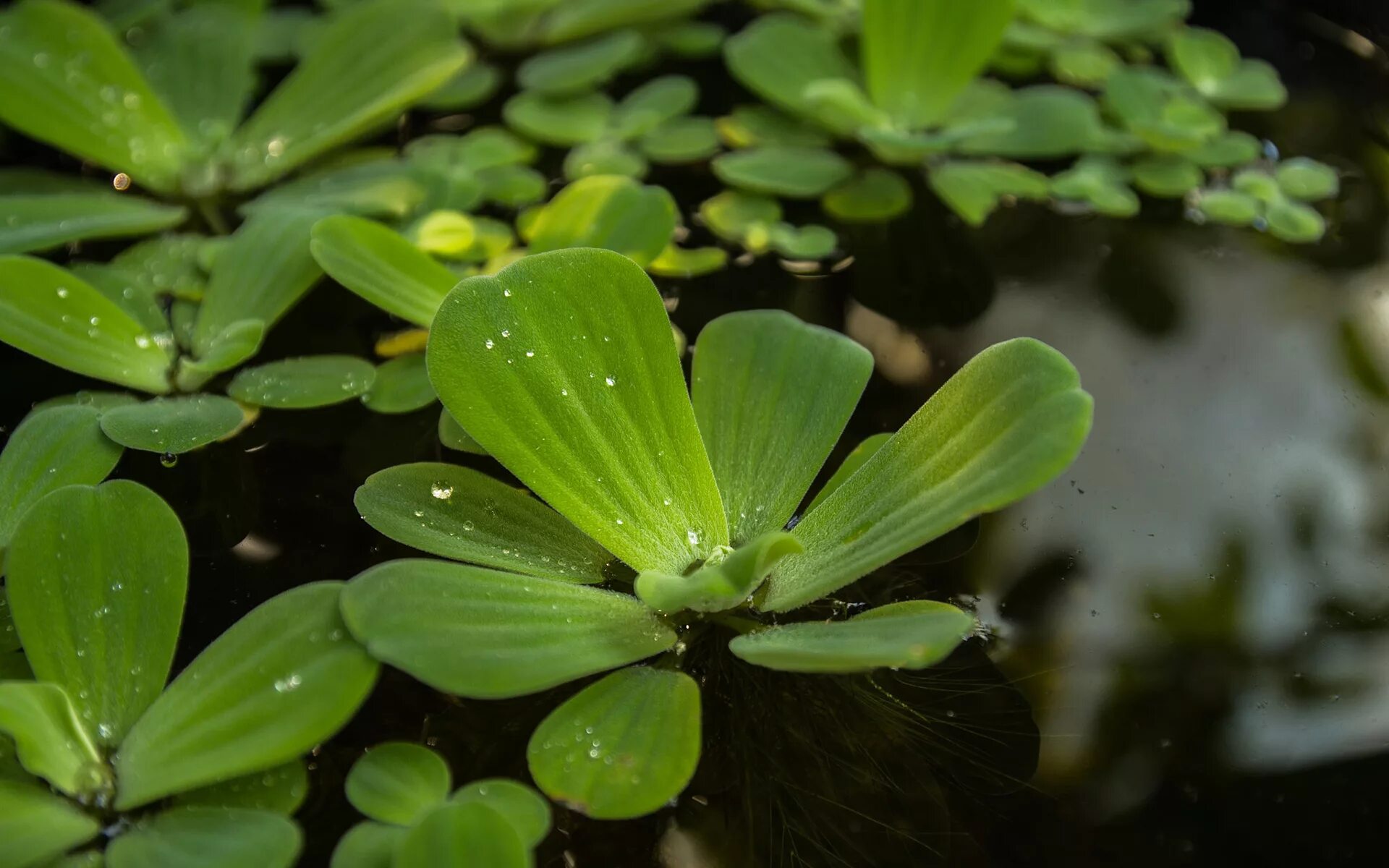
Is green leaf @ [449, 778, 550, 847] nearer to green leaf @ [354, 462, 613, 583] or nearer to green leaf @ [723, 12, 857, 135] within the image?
green leaf @ [354, 462, 613, 583]

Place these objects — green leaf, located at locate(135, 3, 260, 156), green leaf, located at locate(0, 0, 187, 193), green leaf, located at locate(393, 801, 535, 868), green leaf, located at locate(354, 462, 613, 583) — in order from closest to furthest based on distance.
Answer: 1. green leaf, located at locate(393, 801, 535, 868)
2. green leaf, located at locate(354, 462, 613, 583)
3. green leaf, located at locate(0, 0, 187, 193)
4. green leaf, located at locate(135, 3, 260, 156)

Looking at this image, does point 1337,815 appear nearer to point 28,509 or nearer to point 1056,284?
point 1056,284

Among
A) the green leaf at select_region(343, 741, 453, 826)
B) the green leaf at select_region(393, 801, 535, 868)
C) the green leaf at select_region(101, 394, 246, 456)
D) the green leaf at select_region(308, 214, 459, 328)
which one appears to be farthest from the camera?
the green leaf at select_region(308, 214, 459, 328)

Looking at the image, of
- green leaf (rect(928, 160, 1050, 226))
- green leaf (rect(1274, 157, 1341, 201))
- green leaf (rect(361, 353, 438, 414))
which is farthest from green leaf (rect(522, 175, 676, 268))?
green leaf (rect(1274, 157, 1341, 201))

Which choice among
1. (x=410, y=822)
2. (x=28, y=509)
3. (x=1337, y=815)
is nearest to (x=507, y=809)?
(x=410, y=822)

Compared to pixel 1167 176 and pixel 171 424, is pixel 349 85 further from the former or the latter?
pixel 1167 176

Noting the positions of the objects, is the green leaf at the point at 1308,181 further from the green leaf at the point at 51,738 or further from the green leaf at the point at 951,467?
the green leaf at the point at 51,738
